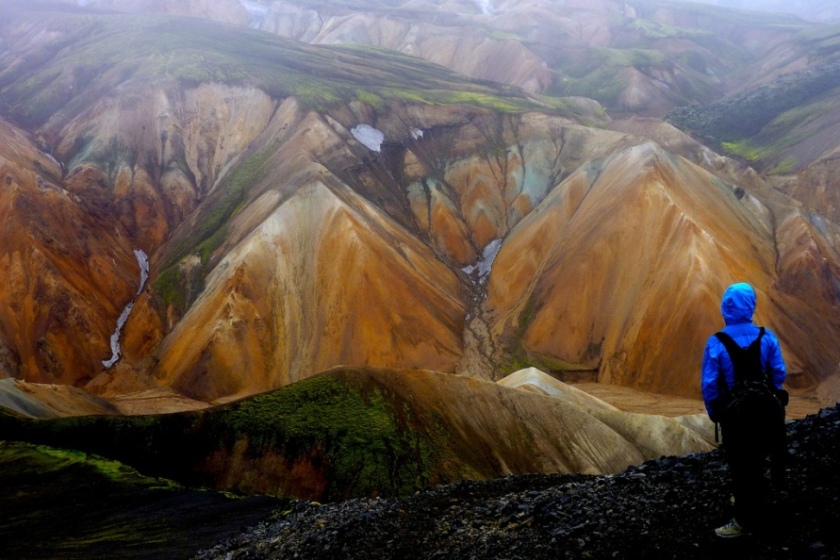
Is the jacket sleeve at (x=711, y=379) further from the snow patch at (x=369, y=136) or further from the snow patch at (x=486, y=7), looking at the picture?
the snow patch at (x=486, y=7)

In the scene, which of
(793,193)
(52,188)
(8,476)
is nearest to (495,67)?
(793,193)

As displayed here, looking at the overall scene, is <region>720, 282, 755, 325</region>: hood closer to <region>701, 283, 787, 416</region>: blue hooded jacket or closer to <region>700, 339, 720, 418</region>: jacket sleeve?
<region>701, 283, 787, 416</region>: blue hooded jacket

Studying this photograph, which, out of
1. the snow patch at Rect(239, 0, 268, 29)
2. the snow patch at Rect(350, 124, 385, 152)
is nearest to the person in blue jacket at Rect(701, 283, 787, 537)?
the snow patch at Rect(350, 124, 385, 152)

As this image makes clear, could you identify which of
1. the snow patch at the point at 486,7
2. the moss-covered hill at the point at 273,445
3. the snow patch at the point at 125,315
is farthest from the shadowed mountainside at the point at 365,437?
the snow patch at the point at 486,7

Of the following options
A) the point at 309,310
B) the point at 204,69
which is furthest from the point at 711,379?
the point at 204,69

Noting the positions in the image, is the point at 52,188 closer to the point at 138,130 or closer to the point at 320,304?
the point at 138,130
